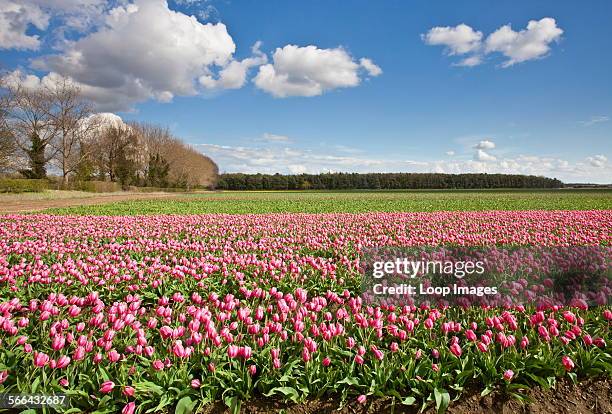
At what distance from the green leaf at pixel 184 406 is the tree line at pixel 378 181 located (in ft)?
370

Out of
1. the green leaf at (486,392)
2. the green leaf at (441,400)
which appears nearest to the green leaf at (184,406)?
the green leaf at (441,400)

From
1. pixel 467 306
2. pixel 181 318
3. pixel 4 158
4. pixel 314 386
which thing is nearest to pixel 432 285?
pixel 467 306

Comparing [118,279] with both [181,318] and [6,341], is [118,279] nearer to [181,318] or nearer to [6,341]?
[6,341]

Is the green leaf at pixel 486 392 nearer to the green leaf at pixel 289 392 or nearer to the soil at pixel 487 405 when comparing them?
the soil at pixel 487 405

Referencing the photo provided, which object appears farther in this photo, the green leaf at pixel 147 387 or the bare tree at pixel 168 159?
the bare tree at pixel 168 159

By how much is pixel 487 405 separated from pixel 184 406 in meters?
2.40

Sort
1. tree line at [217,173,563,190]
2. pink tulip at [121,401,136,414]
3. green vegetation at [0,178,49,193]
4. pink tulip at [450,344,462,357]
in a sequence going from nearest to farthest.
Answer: pink tulip at [121,401,136,414] → pink tulip at [450,344,462,357] → green vegetation at [0,178,49,193] → tree line at [217,173,563,190]

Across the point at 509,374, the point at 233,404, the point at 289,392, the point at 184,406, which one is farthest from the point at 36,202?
the point at 509,374

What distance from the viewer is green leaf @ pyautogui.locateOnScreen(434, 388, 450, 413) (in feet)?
8.84

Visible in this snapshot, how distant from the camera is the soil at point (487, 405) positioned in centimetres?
283

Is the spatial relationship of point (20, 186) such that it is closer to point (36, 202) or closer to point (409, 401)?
point (36, 202)

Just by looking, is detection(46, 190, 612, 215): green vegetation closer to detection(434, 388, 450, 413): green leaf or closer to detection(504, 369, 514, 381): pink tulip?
detection(504, 369, 514, 381): pink tulip

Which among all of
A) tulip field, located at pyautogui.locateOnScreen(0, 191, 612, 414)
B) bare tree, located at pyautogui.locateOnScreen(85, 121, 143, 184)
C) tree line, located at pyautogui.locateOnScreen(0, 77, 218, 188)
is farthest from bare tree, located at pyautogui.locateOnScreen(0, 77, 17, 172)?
tulip field, located at pyautogui.locateOnScreen(0, 191, 612, 414)

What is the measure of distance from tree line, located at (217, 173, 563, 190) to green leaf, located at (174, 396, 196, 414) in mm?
112773
